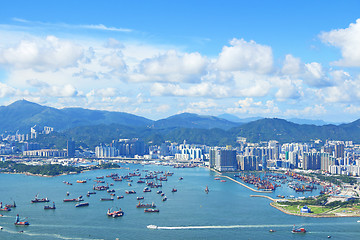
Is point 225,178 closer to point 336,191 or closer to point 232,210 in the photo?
point 336,191

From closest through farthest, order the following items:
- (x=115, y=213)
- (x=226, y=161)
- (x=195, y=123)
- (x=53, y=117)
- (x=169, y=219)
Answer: (x=169, y=219) → (x=115, y=213) → (x=226, y=161) → (x=53, y=117) → (x=195, y=123)

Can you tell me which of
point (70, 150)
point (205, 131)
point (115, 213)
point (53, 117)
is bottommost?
point (115, 213)

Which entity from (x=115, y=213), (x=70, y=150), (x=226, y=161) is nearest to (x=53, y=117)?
(x=70, y=150)

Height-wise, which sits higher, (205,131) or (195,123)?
(195,123)

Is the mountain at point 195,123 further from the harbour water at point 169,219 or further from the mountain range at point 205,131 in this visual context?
the harbour water at point 169,219

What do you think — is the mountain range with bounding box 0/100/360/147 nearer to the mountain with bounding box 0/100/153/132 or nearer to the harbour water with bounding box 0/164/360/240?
the mountain with bounding box 0/100/153/132

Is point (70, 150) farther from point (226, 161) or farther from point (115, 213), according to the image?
point (115, 213)

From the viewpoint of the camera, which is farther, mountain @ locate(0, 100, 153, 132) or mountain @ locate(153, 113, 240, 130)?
mountain @ locate(153, 113, 240, 130)

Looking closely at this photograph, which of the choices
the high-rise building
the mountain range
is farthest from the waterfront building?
the mountain range

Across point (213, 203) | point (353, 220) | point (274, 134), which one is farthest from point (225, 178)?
point (274, 134)
